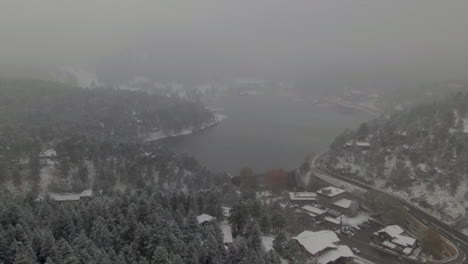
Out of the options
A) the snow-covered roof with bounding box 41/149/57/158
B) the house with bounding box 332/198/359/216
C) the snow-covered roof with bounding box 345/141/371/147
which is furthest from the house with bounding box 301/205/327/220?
the snow-covered roof with bounding box 41/149/57/158

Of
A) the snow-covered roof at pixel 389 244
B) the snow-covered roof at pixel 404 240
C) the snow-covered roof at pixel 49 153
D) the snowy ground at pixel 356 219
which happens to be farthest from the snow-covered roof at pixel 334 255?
the snow-covered roof at pixel 49 153

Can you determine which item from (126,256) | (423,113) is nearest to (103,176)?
(126,256)

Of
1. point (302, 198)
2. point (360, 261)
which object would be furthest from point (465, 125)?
point (360, 261)

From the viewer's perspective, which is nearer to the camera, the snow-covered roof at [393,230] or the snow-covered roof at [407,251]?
the snow-covered roof at [407,251]

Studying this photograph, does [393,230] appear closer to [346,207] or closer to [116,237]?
[346,207]

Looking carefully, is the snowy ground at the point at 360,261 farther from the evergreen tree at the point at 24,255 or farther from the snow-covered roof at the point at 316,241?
the evergreen tree at the point at 24,255
